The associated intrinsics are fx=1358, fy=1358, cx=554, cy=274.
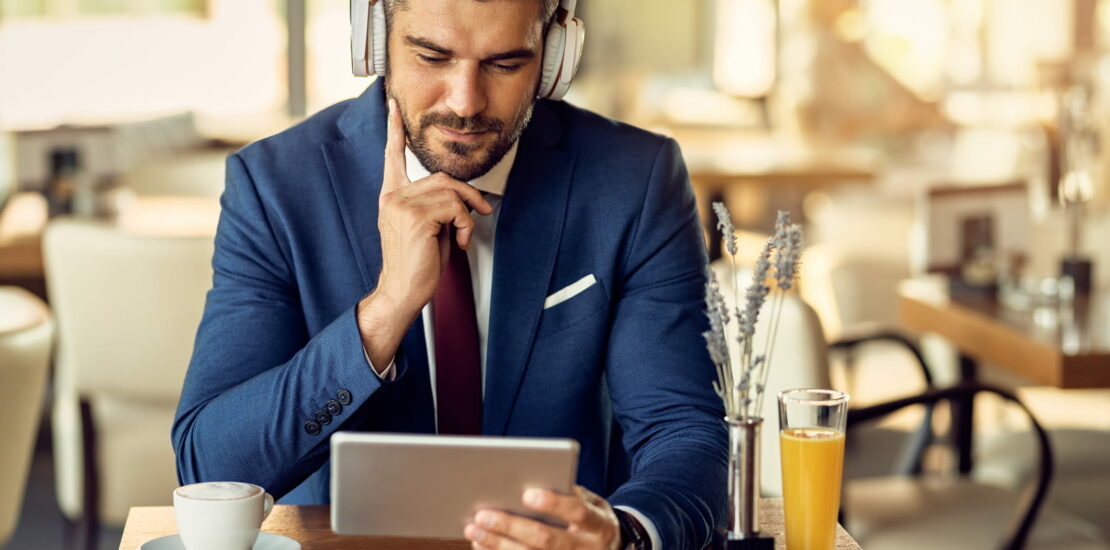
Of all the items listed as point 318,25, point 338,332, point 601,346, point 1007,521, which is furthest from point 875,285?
point 318,25

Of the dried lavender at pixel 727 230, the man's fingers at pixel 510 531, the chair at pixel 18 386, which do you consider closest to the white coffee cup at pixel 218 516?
the man's fingers at pixel 510 531

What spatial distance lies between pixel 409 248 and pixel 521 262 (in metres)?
0.24

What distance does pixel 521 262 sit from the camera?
1624 millimetres

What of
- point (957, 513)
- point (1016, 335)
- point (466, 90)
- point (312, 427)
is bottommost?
point (957, 513)

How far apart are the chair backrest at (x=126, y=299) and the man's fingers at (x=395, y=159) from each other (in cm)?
122

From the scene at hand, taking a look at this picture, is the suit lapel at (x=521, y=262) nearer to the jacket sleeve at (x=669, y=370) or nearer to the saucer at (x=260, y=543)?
the jacket sleeve at (x=669, y=370)

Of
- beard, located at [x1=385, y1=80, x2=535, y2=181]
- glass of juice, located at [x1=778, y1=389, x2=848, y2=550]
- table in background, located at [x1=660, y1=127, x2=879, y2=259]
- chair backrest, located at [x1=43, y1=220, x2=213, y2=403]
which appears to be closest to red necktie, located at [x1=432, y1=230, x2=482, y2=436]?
beard, located at [x1=385, y1=80, x2=535, y2=181]

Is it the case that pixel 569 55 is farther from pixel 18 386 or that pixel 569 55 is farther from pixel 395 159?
pixel 18 386

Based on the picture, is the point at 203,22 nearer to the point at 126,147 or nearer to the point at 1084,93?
the point at 126,147

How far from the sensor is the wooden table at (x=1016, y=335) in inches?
92.4

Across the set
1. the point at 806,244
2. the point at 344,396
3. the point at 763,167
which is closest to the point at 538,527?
the point at 344,396

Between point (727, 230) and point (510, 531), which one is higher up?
point (727, 230)

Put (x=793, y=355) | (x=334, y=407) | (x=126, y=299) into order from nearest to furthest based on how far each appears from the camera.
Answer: (x=334, y=407)
(x=793, y=355)
(x=126, y=299)

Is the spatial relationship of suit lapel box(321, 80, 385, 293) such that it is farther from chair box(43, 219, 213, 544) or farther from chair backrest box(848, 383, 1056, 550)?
chair box(43, 219, 213, 544)
